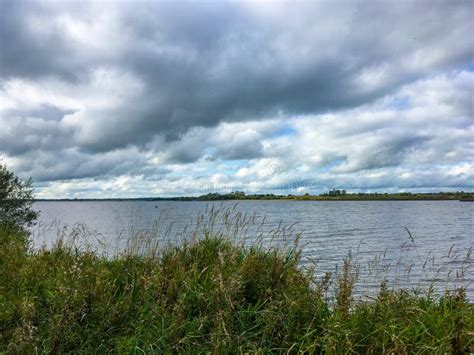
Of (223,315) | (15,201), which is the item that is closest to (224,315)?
(223,315)

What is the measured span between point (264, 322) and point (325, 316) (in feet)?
2.87

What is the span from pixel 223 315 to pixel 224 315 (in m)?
0.06

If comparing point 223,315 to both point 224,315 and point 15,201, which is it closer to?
point 224,315

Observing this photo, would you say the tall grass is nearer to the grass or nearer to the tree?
the grass

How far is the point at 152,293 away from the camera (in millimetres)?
5840

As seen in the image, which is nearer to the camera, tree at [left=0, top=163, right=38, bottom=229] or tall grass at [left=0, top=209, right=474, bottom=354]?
tall grass at [left=0, top=209, right=474, bottom=354]

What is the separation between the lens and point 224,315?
4984 millimetres

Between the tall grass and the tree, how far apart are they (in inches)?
510

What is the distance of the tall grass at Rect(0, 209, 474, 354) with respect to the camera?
A: 4.55 m

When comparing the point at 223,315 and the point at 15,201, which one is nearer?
the point at 223,315

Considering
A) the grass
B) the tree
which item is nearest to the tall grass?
the grass

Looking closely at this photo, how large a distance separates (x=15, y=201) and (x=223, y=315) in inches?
688

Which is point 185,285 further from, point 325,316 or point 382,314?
point 382,314

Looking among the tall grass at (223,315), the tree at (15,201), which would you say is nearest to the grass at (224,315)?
the tall grass at (223,315)
